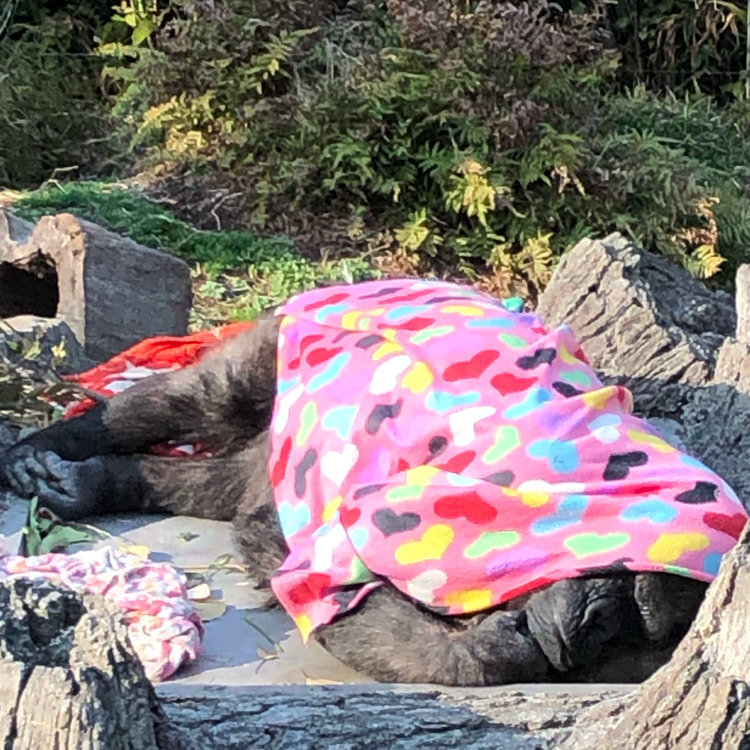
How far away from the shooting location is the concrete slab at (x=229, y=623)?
74.6 inches

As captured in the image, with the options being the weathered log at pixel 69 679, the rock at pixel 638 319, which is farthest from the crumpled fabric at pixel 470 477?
the weathered log at pixel 69 679

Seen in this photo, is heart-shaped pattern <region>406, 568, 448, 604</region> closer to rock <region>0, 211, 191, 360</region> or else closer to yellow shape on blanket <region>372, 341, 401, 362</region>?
yellow shape on blanket <region>372, 341, 401, 362</region>

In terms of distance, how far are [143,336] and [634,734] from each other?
269cm

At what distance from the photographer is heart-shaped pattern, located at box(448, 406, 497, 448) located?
1.97 meters

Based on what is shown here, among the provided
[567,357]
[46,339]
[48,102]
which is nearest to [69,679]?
[567,357]

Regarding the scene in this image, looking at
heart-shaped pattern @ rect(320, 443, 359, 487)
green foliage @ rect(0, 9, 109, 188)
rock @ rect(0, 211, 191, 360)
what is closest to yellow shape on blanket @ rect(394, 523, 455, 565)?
heart-shaped pattern @ rect(320, 443, 359, 487)

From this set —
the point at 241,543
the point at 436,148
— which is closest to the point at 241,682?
the point at 241,543

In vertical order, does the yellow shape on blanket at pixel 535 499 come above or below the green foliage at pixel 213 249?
above

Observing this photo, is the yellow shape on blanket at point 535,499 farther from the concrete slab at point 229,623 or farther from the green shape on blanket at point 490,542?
the concrete slab at point 229,623

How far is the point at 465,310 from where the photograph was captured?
2299 mm

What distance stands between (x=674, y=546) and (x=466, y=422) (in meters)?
0.38

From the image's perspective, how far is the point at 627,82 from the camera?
7.68 m

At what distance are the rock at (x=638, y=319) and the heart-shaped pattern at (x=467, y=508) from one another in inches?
28.1

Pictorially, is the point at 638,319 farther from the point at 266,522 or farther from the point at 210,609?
the point at 210,609
